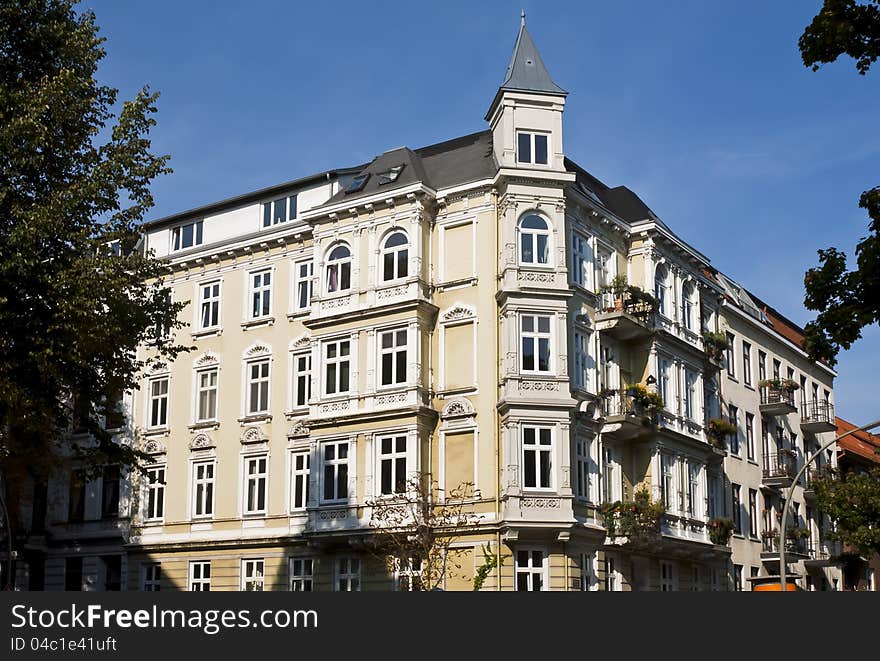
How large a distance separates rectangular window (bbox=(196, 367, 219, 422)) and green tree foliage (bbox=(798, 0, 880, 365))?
29831 millimetres

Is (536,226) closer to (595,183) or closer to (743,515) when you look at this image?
(595,183)

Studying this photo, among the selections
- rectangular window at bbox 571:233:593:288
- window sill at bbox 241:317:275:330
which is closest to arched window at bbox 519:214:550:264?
rectangular window at bbox 571:233:593:288

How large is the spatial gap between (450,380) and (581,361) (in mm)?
4433

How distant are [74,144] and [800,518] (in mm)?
39479

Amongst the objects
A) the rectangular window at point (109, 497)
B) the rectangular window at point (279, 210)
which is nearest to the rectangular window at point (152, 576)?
the rectangular window at point (109, 497)

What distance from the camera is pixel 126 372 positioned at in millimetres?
27281

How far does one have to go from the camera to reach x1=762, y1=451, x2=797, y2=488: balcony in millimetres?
51094

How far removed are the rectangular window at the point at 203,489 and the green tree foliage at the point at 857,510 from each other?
2247 centimetres

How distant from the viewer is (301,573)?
40.1 metres

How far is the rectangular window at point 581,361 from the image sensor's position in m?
38.7

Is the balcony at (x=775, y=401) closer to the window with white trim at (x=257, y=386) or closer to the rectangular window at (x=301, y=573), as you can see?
the window with white trim at (x=257, y=386)

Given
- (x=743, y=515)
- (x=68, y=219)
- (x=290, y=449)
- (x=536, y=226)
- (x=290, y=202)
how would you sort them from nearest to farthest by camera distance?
1. (x=68, y=219)
2. (x=536, y=226)
3. (x=290, y=449)
4. (x=290, y=202)
5. (x=743, y=515)

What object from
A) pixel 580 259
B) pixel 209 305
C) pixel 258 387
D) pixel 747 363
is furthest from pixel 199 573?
pixel 747 363

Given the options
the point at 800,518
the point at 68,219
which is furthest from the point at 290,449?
the point at 800,518
